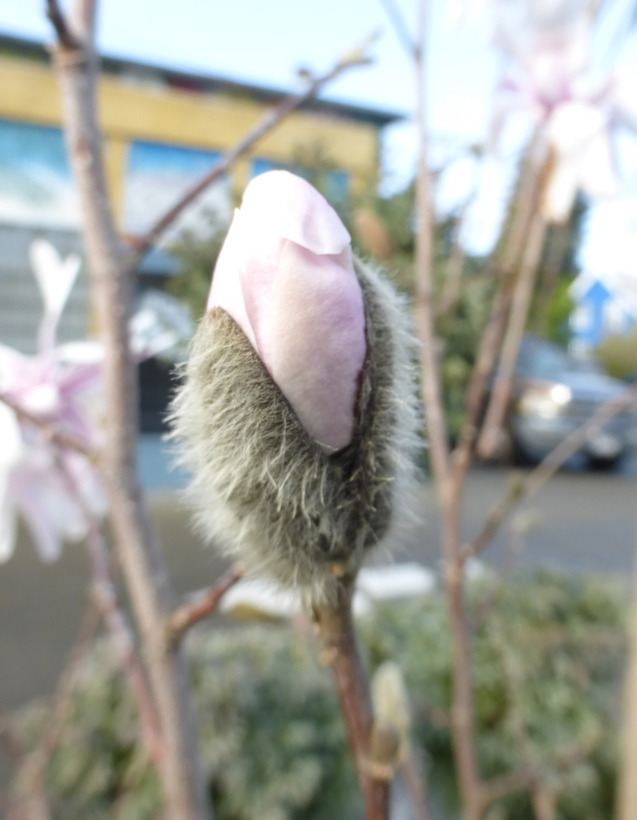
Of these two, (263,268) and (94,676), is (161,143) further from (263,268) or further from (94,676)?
(263,268)

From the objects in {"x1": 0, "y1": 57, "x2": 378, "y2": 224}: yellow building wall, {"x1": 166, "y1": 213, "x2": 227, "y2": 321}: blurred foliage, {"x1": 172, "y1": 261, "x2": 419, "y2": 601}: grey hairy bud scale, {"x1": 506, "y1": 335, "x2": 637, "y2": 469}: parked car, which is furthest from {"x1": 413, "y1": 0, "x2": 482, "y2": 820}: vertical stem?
{"x1": 0, "y1": 57, "x2": 378, "y2": 224}: yellow building wall

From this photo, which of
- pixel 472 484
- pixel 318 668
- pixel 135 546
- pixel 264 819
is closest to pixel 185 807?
pixel 135 546

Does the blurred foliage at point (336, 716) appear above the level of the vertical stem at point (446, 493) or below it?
below

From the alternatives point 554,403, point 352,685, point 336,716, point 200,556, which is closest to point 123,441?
point 352,685

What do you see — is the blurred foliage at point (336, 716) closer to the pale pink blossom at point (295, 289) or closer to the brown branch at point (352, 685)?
the brown branch at point (352, 685)

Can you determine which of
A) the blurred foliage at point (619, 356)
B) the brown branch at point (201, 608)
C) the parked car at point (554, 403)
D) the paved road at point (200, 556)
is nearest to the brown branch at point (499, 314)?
the brown branch at point (201, 608)

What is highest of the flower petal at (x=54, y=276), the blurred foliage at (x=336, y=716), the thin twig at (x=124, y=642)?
the flower petal at (x=54, y=276)

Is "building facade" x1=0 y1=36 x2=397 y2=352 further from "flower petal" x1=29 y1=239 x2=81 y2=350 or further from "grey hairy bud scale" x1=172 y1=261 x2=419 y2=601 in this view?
"grey hairy bud scale" x1=172 y1=261 x2=419 y2=601
